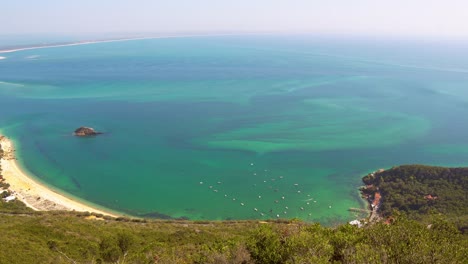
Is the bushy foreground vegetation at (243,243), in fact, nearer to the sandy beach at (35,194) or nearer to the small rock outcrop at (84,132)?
the sandy beach at (35,194)

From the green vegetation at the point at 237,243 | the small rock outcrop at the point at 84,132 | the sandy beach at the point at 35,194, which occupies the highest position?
the green vegetation at the point at 237,243

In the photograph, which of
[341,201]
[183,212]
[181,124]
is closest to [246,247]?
[183,212]

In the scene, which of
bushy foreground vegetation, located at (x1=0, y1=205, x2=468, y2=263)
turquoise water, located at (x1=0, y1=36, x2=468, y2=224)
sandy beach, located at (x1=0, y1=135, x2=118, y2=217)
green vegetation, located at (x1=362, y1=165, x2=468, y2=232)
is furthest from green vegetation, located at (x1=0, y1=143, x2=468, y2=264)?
green vegetation, located at (x1=362, y1=165, x2=468, y2=232)

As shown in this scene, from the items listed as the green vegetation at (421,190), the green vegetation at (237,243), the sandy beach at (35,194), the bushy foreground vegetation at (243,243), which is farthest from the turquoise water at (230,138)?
the bushy foreground vegetation at (243,243)

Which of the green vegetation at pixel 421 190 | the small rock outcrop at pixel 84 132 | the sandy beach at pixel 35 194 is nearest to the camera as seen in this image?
the green vegetation at pixel 421 190

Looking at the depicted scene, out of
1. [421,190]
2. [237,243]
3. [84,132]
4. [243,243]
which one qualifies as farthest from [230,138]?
[237,243]

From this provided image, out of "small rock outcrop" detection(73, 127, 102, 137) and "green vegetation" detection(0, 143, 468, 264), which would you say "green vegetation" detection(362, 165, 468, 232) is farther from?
"small rock outcrop" detection(73, 127, 102, 137)
